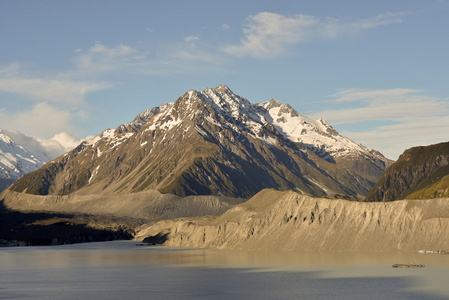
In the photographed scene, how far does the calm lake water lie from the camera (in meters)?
106

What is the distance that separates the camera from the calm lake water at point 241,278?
10631 cm

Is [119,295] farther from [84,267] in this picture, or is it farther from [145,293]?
[84,267]

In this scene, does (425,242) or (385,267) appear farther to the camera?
(425,242)

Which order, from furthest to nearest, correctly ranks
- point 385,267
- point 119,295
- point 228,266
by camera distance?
point 228,266 < point 385,267 < point 119,295

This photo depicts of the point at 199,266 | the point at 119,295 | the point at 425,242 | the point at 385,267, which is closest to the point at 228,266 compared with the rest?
the point at 199,266

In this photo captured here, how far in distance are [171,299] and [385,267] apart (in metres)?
57.9

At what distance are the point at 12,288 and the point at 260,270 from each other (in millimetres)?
53199

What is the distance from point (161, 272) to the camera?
146 meters

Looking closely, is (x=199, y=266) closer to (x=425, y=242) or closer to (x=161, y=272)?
(x=161, y=272)

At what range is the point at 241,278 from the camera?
127625mm

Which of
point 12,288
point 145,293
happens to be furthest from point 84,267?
point 145,293

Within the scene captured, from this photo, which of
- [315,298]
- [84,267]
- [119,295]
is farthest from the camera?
[84,267]

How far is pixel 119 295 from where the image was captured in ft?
356

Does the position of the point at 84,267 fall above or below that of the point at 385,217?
below
